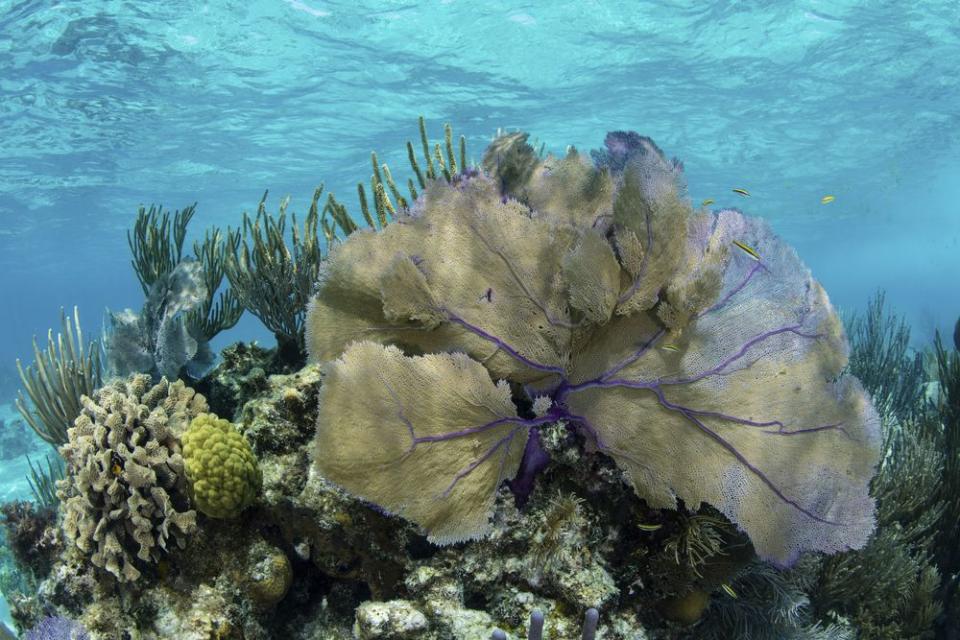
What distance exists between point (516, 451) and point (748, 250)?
5.31 ft

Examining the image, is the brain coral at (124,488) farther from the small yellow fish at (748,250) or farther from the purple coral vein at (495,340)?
the small yellow fish at (748,250)

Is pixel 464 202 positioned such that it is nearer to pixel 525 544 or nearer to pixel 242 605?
pixel 525 544

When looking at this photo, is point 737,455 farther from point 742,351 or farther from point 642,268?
point 642,268

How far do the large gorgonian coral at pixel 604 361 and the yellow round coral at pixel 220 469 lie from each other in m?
0.79

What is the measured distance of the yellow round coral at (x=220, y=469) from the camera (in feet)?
9.89

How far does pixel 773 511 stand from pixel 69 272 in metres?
73.3

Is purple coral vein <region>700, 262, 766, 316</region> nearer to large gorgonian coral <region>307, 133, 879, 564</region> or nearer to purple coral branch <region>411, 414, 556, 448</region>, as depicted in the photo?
large gorgonian coral <region>307, 133, 879, 564</region>

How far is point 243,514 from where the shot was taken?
3.34 metres

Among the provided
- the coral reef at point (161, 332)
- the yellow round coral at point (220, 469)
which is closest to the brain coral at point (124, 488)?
the yellow round coral at point (220, 469)

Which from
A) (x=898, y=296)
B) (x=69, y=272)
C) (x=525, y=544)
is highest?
(x=525, y=544)

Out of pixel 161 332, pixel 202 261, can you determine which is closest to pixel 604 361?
pixel 161 332

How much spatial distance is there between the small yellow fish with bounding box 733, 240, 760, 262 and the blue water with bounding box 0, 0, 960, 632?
11928 mm

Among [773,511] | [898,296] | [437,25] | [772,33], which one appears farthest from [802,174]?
[898,296]

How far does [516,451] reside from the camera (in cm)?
267
